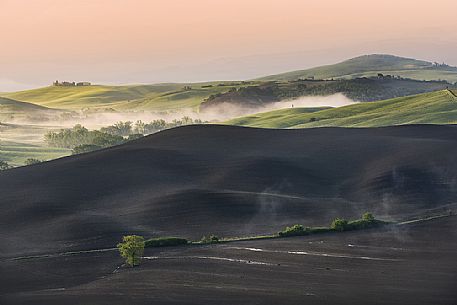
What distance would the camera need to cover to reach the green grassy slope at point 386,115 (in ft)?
438

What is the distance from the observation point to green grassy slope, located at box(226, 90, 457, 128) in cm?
13362

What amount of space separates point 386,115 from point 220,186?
77167 mm

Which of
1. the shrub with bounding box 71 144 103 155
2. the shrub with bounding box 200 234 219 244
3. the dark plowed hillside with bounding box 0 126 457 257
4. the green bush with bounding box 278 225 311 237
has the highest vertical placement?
the dark plowed hillside with bounding box 0 126 457 257

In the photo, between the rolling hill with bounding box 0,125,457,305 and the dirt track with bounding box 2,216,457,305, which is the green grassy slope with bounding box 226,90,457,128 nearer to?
the rolling hill with bounding box 0,125,457,305

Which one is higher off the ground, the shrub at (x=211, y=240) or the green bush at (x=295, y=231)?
the shrub at (x=211, y=240)

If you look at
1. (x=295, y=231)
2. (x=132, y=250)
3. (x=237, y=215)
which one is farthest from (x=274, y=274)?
(x=237, y=215)

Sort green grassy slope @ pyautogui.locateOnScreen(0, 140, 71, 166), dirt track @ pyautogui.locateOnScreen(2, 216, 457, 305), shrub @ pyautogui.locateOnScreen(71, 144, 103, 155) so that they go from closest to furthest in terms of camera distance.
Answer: dirt track @ pyautogui.locateOnScreen(2, 216, 457, 305) < shrub @ pyautogui.locateOnScreen(71, 144, 103, 155) < green grassy slope @ pyautogui.locateOnScreen(0, 140, 71, 166)

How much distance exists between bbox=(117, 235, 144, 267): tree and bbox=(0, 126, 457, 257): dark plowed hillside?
5.21m

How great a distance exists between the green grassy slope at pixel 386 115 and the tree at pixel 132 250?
80325 mm

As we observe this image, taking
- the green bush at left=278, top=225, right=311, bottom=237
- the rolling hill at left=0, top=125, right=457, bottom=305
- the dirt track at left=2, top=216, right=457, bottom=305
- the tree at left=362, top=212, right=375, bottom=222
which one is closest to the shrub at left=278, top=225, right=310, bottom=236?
the green bush at left=278, top=225, right=311, bottom=237

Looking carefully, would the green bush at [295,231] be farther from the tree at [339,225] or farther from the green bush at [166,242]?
the green bush at [166,242]

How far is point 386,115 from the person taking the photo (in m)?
146

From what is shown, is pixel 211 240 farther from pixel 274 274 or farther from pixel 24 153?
pixel 24 153

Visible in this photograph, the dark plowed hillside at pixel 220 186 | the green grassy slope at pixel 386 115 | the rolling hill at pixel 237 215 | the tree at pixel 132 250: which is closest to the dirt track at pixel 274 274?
the rolling hill at pixel 237 215
